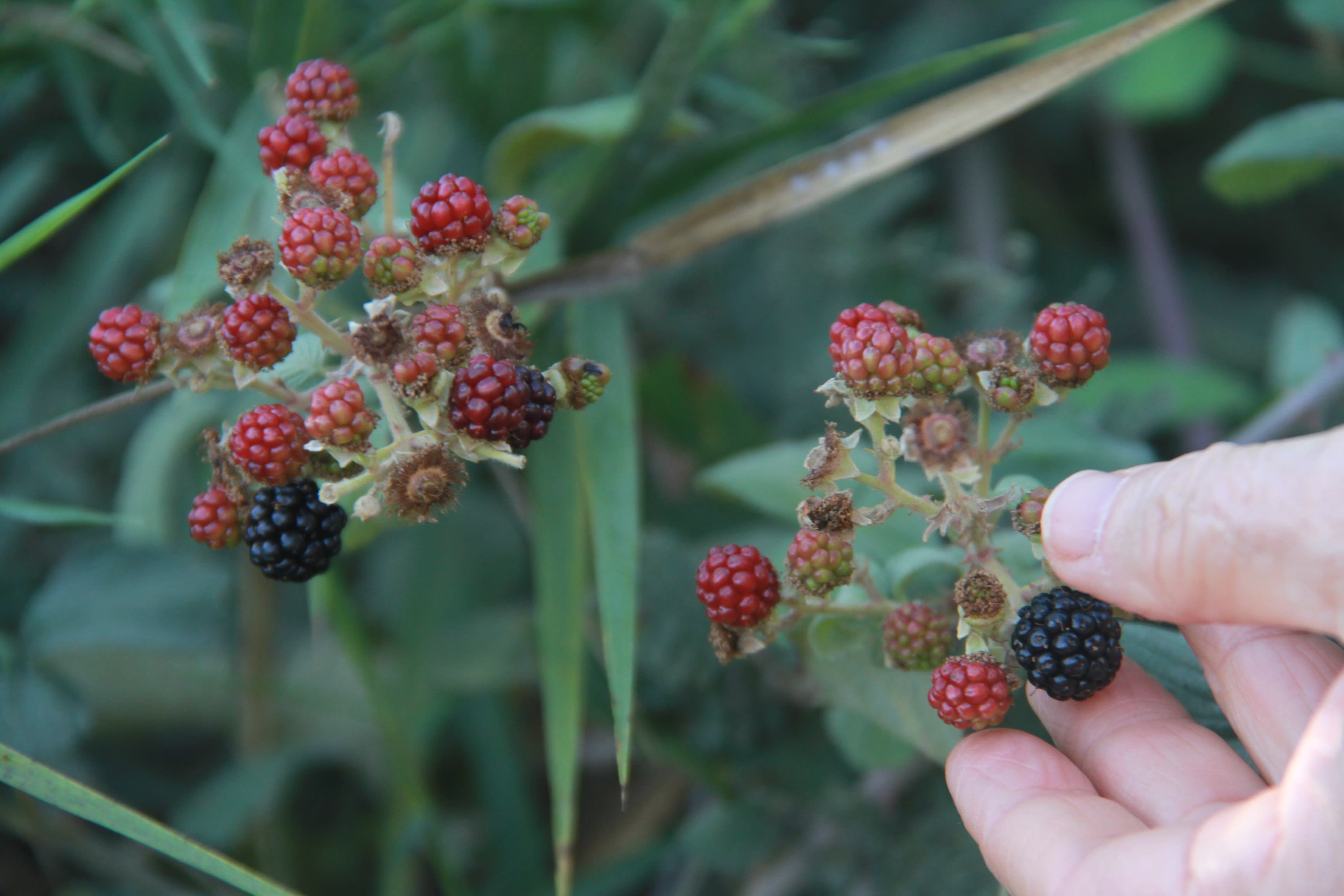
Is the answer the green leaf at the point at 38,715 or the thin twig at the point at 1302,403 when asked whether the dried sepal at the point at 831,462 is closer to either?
the thin twig at the point at 1302,403

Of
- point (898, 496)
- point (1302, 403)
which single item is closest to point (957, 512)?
point (898, 496)

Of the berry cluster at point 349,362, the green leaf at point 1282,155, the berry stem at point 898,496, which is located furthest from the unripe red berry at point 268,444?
the green leaf at point 1282,155

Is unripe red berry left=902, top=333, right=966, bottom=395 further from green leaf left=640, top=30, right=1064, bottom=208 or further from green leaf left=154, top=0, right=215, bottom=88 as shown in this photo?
green leaf left=154, top=0, right=215, bottom=88

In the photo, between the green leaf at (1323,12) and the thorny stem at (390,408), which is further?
the green leaf at (1323,12)

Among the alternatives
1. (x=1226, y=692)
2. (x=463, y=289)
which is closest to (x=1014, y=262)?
(x=1226, y=692)

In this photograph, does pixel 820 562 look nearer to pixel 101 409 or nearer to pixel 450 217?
pixel 450 217

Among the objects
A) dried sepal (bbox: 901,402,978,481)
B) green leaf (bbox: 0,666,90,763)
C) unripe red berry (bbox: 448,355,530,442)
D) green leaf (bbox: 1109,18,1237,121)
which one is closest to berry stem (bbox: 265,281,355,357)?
unripe red berry (bbox: 448,355,530,442)

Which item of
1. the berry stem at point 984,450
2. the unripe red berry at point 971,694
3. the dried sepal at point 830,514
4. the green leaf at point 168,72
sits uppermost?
the green leaf at point 168,72
